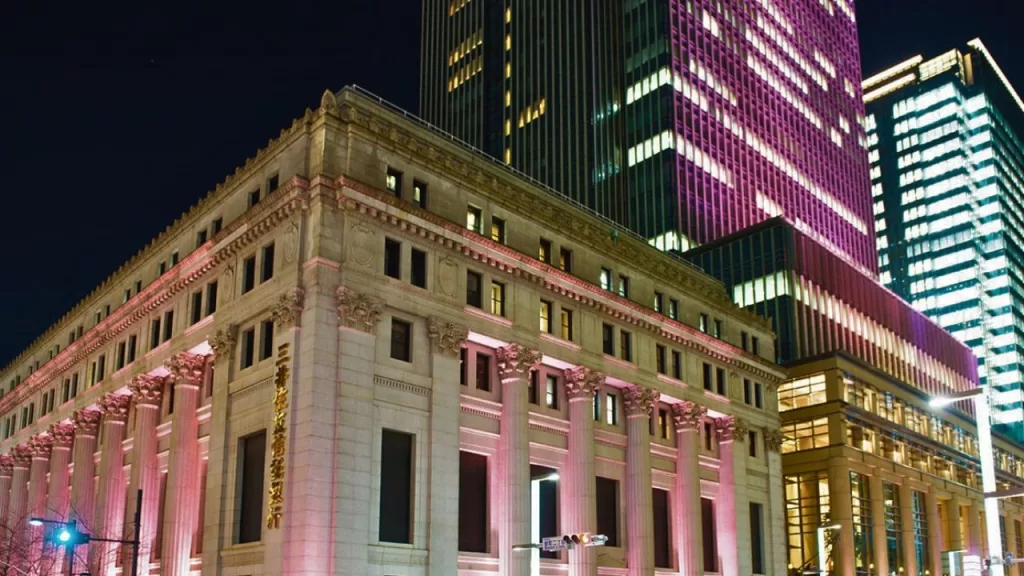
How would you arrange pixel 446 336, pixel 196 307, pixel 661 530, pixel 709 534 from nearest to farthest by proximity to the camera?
pixel 446 336 < pixel 196 307 < pixel 661 530 < pixel 709 534

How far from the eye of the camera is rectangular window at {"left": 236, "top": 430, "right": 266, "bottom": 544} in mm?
47438

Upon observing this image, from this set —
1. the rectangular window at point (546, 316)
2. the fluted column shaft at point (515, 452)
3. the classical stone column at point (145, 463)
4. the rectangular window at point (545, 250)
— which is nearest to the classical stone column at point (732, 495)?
the rectangular window at point (546, 316)

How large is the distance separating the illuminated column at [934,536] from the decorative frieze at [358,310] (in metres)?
73.9

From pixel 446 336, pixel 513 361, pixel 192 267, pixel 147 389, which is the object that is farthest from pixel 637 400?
pixel 147 389

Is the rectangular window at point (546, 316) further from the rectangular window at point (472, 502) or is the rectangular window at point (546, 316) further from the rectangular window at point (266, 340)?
the rectangular window at point (266, 340)

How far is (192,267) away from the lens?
56125mm

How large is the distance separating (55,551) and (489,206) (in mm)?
36033

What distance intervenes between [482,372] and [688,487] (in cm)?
1977

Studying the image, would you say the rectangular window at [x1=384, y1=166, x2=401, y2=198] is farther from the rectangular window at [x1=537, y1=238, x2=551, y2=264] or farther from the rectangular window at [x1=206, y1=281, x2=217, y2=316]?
the rectangular window at [x1=206, y1=281, x2=217, y2=316]

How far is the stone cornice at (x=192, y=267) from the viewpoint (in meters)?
48.7

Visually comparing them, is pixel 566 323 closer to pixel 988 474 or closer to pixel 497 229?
pixel 497 229

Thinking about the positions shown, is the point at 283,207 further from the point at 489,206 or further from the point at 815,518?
the point at 815,518

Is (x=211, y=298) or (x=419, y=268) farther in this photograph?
(x=211, y=298)

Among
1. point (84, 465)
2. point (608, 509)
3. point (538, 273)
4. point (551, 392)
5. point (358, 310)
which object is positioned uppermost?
point (538, 273)
